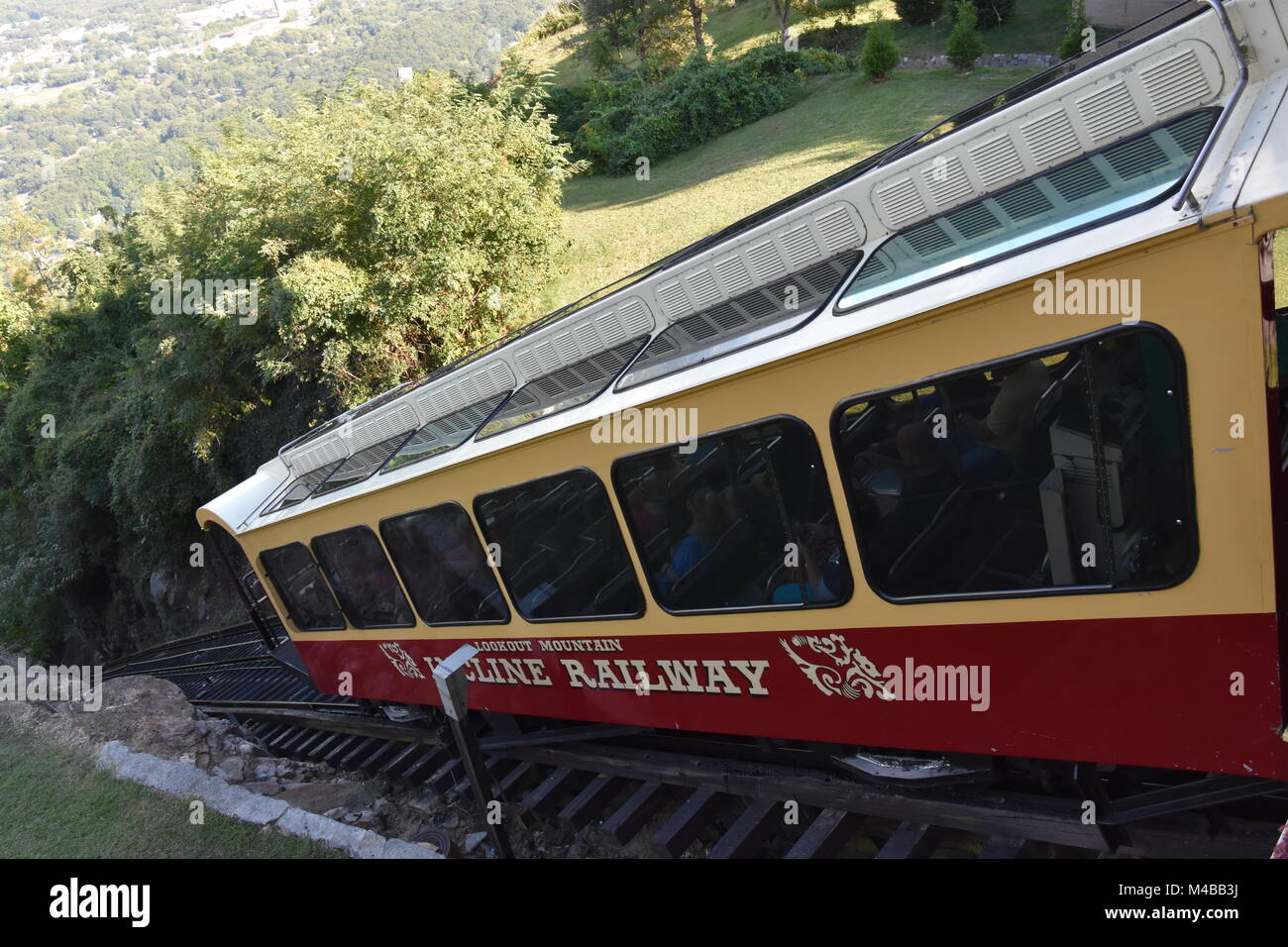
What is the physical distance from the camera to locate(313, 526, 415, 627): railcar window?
684 centimetres

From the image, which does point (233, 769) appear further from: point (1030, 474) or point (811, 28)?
point (811, 28)

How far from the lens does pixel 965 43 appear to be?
64.9 ft

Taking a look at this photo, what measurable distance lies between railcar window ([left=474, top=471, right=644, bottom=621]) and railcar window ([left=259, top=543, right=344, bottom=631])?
2.76 metres

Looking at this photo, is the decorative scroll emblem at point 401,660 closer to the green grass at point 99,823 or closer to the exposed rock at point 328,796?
the exposed rock at point 328,796

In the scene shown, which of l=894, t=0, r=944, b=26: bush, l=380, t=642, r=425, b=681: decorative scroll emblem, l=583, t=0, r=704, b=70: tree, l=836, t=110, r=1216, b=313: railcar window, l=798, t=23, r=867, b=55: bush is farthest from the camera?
l=583, t=0, r=704, b=70: tree

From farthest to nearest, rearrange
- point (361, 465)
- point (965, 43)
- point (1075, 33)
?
1. point (965, 43)
2. point (1075, 33)
3. point (361, 465)

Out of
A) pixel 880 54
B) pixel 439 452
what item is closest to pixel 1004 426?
pixel 439 452

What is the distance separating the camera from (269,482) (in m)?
8.70

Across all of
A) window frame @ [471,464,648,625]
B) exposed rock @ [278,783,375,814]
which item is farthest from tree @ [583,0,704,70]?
window frame @ [471,464,648,625]

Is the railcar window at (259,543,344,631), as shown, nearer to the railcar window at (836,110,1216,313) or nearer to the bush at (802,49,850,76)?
the railcar window at (836,110,1216,313)

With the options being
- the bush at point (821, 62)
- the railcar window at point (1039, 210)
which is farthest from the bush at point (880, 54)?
the railcar window at point (1039, 210)

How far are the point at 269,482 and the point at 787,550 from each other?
20.9ft

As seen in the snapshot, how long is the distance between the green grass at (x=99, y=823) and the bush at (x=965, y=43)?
69.4ft

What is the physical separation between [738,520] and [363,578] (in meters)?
4.00
